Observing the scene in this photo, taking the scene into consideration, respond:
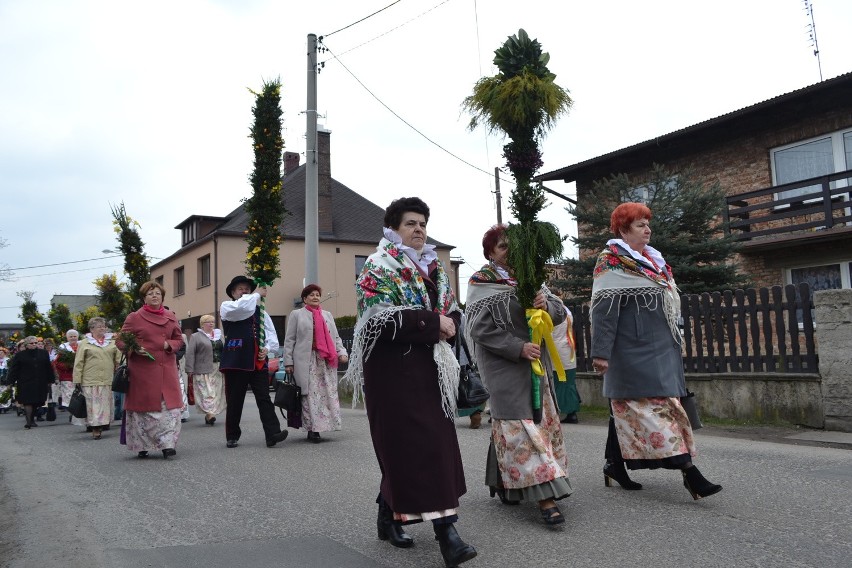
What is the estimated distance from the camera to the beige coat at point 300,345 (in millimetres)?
9086

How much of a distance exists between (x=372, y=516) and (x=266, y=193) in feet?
25.3

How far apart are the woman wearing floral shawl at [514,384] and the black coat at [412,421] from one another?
680mm

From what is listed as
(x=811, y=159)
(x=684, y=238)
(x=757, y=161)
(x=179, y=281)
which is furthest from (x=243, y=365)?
(x=179, y=281)

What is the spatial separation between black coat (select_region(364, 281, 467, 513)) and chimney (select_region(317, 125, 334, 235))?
32189 mm

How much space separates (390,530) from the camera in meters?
4.17

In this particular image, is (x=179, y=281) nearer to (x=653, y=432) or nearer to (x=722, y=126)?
(x=722, y=126)

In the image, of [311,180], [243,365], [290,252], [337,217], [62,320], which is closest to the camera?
[243,365]

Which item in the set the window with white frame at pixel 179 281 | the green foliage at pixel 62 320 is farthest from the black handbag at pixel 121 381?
the window with white frame at pixel 179 281

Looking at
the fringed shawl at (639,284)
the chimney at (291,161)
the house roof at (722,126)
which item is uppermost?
the chimney at (291,161)

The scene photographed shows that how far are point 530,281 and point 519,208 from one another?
0.50m

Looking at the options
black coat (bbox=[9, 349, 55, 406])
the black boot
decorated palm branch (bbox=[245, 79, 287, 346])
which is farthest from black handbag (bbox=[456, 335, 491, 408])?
black coat (bbox=[9, 349, 55, 406])

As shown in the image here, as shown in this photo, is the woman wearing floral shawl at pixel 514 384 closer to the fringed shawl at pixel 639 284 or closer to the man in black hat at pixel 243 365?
the fringed shawl at pixel 639 284

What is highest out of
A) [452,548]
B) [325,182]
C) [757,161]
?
[325,182]

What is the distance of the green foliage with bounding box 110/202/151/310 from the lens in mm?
9945
